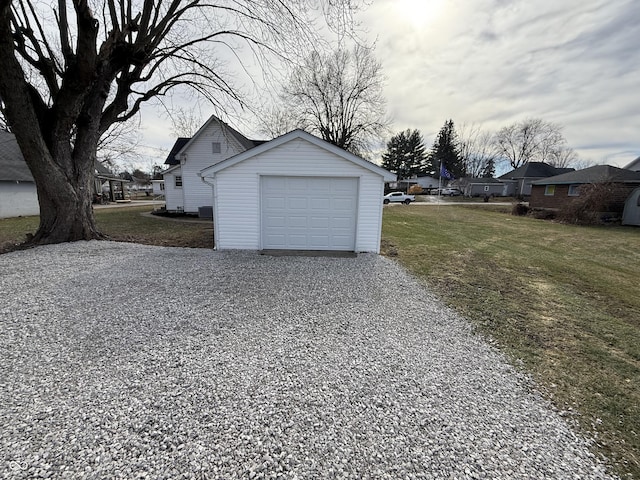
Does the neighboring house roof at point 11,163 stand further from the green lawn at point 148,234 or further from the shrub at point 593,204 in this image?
the shrub at point 593,204

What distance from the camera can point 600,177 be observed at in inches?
700

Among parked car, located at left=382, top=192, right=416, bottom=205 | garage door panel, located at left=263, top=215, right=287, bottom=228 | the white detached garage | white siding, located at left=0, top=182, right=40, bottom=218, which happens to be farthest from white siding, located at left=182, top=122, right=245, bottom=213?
parked car, located at left=382, top=192, right=416, bottom=205

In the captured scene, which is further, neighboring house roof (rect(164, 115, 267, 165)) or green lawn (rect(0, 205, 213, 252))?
neighboring house roof (rect(164, 115, 267, 165))

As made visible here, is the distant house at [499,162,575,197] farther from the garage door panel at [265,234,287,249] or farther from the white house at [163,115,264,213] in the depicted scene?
the garage door panel at [265,234,287,249]

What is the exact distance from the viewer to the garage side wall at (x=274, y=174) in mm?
7895

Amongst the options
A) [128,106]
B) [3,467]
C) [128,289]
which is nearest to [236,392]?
[3,467]

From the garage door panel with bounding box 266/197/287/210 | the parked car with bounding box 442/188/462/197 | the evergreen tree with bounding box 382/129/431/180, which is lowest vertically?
the garage door panel with bounding box 266/197/287/210

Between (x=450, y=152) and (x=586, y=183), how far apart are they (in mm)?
38677

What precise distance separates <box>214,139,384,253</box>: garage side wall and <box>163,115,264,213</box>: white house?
29.0 feet

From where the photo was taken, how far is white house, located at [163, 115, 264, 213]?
646 inches

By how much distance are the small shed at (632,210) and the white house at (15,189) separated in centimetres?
3535

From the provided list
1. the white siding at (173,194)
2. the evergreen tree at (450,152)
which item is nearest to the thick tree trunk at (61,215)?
the white siding at (173,194)

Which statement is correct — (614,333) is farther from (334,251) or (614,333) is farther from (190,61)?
(190,61)

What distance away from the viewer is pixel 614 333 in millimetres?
4109
